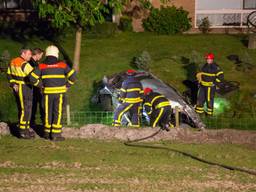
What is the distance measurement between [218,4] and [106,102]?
563 inches

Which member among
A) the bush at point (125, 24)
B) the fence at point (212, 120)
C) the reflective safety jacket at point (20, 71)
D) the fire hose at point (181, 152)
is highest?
the bush at point (125, 24)

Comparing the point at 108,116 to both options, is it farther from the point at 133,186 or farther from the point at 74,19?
the point at 133,186

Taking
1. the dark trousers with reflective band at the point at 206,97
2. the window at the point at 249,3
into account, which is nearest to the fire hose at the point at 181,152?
the dark trousers with reflective band at the point at 206,97

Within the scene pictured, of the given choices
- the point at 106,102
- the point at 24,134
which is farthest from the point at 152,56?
the point at 24,134

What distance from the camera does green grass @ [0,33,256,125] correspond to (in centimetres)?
1577

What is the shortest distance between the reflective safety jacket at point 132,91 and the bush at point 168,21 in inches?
500

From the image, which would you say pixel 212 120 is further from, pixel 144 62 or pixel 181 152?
pixel 144 62

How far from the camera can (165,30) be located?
24766mm

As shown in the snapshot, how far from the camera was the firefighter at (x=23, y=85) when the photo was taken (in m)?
10.4

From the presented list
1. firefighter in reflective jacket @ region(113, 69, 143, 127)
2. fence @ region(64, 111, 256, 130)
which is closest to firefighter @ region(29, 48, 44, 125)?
fence @ region(64, 111, 256, 130)

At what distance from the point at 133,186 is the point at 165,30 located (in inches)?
684

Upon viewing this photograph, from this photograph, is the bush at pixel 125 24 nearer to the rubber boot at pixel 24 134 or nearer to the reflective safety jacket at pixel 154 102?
the reflective safety jacket at pixel 154 102

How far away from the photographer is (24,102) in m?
10.5

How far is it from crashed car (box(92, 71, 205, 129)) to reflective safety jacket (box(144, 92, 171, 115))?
231mm
